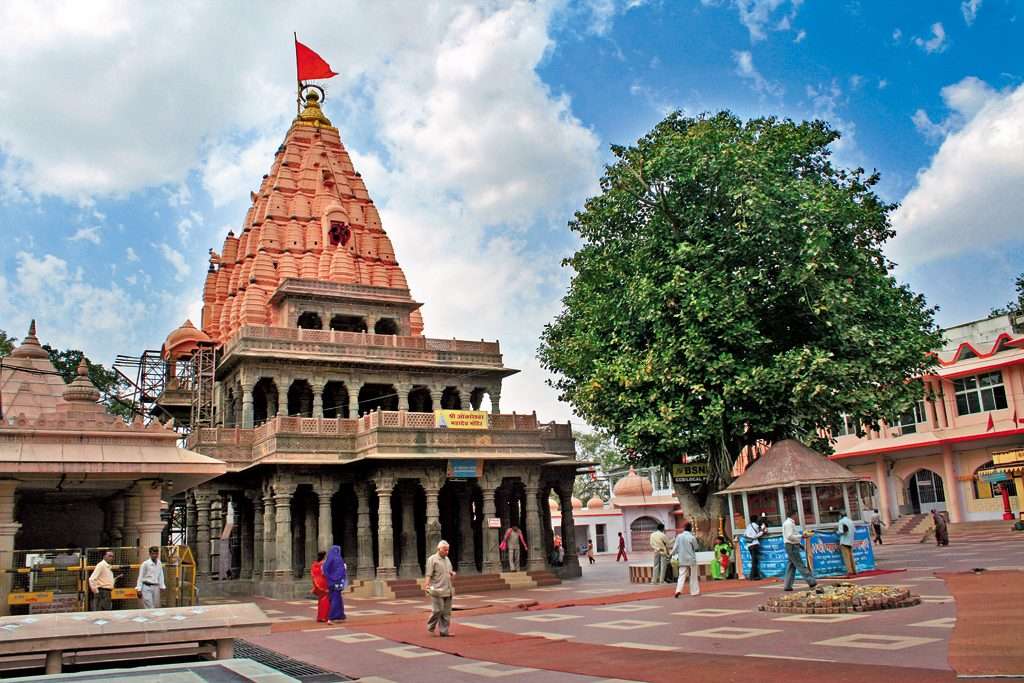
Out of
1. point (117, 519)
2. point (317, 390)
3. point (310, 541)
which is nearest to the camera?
point (117, 519)

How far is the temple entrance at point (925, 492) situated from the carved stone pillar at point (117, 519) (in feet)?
122

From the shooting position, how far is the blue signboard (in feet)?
68.1

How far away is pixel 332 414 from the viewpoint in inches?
1487

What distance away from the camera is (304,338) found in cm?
3391

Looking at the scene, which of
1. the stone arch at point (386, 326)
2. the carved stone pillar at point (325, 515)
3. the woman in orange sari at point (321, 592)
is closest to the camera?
the woman in orange sari at point (321, 592)

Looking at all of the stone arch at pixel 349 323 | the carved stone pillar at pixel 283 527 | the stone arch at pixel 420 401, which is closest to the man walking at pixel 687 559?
the carved stone pillar at pixel 283 527

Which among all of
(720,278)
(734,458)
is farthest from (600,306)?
(734,458)

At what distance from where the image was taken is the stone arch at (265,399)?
3491cm

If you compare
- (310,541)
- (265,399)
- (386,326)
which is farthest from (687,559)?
(265,399)

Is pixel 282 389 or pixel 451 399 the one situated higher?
pixel 282 389

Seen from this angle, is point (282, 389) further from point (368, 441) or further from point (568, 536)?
point (568, 536)

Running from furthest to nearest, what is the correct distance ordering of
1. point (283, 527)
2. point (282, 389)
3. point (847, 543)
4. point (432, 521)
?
1. point (282, 389)
2. point (283, 527)
3. point (432, 521)
4. point (847, 543)

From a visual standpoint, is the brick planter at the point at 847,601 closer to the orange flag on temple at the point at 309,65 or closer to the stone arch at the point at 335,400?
the stone arch at the point at 335,400

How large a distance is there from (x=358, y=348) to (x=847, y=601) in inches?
984
